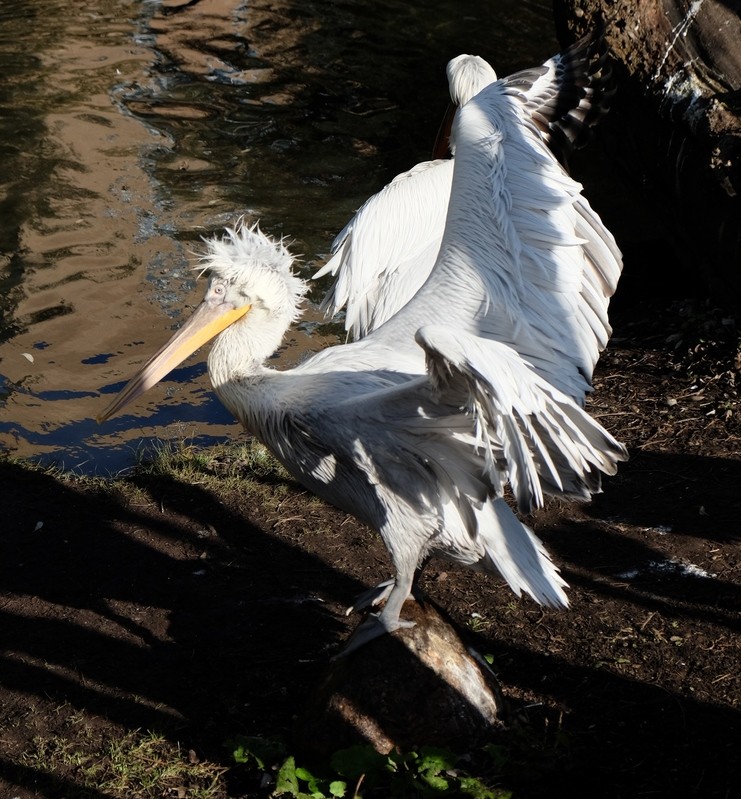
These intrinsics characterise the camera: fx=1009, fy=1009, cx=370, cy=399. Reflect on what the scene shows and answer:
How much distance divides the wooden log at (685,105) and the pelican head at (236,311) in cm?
269

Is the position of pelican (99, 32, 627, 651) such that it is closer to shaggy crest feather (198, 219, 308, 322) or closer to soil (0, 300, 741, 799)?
shaggy crest feather (198, 219, 308, 322)

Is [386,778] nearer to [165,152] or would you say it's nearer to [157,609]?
[157,609]

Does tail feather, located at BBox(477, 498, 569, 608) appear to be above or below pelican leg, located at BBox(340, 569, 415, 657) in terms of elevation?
above

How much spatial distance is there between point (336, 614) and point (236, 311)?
1216 millimetres

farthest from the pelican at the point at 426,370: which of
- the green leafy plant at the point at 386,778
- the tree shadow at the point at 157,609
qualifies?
the tree shadow at the point at 157,609

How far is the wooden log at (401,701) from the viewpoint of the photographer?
2.99 metres

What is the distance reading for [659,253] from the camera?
645cm

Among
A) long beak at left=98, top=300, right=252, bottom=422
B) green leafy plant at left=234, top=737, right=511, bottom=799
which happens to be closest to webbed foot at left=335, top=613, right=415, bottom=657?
green leafy plant at left=234, top=737, right=511, bottom=799

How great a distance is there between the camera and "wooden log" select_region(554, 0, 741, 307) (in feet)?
16.8

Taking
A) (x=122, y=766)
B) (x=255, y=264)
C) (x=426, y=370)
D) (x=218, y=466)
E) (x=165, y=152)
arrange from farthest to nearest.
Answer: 1. (x=165, y=152)
2. (x=218, y=466)
3. (x=255, y=264)
4. (x=122, y=766)
5. (x=426, y=370)

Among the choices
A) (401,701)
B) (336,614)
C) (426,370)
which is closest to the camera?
(426,370)

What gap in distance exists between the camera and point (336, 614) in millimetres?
3801

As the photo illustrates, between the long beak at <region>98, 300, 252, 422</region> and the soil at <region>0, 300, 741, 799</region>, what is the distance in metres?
0.92

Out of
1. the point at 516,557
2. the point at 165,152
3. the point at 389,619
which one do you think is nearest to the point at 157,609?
the point at 389,619
